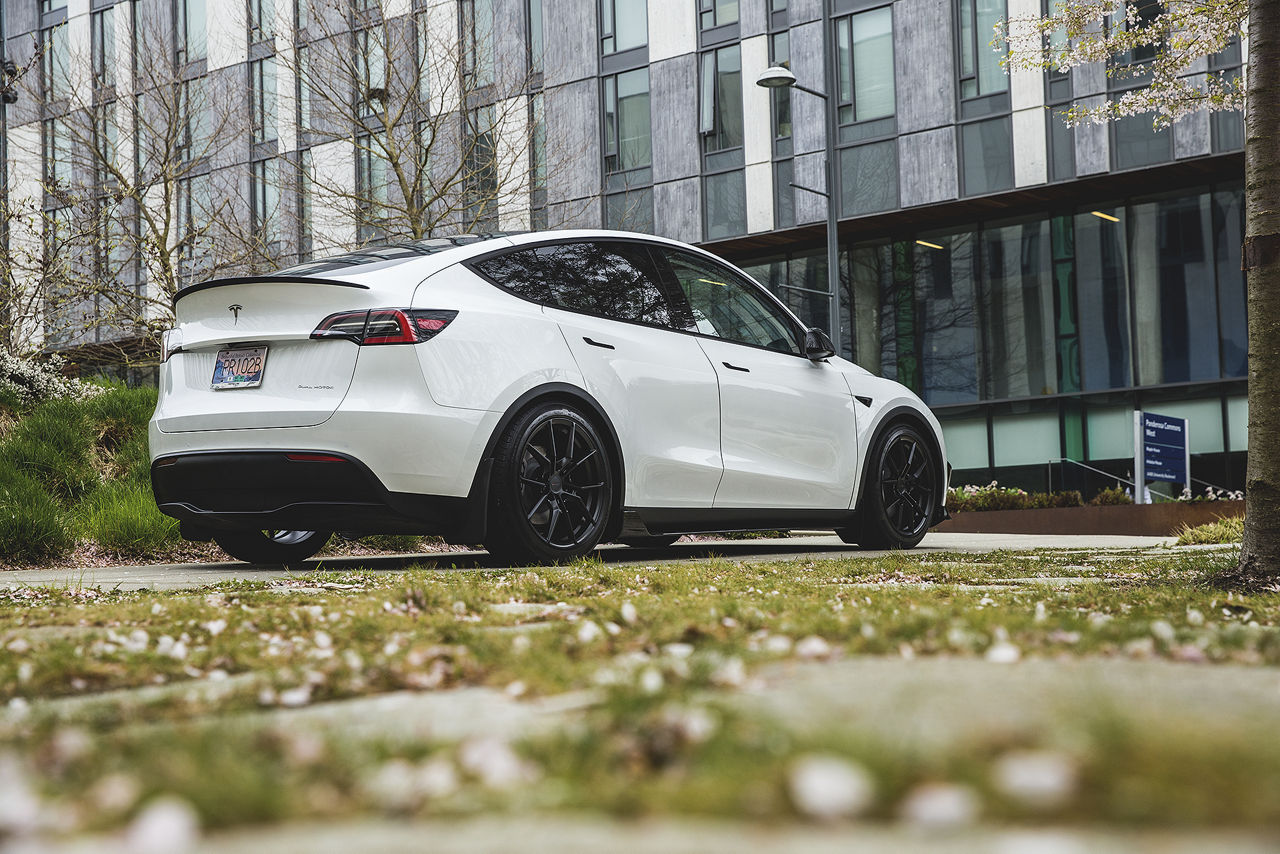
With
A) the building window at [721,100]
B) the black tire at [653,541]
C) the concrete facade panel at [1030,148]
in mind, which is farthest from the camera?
the building window at [721,100]

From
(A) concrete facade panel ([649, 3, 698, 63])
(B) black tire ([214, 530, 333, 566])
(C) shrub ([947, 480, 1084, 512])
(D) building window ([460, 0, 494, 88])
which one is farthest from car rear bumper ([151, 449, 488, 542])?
(A) concrete facade panel ([649, 3, 698, 63])

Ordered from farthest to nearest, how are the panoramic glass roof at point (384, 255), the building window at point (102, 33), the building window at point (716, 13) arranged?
the building window at point (102, 33) → the building window at point (716, 13) → the panoramic glass roof at point (384, 255)

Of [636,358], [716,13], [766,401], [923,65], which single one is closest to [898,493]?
[766,401]

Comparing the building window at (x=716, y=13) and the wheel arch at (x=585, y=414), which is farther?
the building window at (x=716, y=13)

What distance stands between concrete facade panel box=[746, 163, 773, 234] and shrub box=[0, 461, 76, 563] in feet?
60.9

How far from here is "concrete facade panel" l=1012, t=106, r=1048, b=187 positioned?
22.3m

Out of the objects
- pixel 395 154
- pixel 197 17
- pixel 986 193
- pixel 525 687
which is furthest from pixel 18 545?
pixel 197 17

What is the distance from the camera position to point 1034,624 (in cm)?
279

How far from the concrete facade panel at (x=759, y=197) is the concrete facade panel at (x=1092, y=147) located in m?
5.86

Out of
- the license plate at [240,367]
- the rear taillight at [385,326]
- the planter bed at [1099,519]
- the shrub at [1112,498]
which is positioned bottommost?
the planter bed at [1099,519]

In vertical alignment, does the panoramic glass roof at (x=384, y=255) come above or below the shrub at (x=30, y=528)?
above

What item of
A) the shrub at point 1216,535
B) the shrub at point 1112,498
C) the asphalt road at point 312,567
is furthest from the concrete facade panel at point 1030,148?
the asphalt road at point 312,567

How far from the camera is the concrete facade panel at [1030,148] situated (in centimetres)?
2227

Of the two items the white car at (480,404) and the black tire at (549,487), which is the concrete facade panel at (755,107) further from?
the black tire at (549,487)
